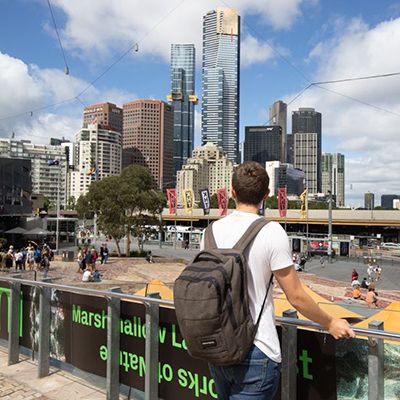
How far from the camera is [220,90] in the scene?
3435 inches

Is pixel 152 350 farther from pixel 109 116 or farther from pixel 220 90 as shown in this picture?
pixel 109 116

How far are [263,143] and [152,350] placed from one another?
69.3 metres

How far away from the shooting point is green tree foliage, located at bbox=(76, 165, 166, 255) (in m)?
33.5

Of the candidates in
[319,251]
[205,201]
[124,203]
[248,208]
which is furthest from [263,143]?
[248,208]

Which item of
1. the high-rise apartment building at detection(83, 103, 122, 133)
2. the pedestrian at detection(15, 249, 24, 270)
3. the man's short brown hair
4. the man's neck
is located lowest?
the pedestrian at detection(15, 249, 24, 270)

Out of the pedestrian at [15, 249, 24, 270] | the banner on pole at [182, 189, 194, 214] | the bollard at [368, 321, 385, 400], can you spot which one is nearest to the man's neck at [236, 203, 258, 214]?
the bollard at [368, 321, 385, 400]

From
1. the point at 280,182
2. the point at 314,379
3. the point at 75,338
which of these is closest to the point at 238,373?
the point at 314,379

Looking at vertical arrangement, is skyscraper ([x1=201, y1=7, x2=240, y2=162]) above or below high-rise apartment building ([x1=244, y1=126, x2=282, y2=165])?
above

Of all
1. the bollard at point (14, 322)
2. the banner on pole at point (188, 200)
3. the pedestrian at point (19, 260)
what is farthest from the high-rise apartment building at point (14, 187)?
the bollard at point (14, 322)

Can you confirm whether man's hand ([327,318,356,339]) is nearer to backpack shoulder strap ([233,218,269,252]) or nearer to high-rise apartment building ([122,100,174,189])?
backpack shoulder strap ([233,218,269,252])

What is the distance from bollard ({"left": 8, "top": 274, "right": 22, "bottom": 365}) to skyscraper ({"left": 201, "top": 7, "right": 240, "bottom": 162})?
175 feet

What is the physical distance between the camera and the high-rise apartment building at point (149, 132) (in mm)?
78188

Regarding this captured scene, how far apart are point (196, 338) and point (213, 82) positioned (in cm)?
9138

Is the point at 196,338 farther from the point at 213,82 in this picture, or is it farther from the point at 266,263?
the point at 213,82
